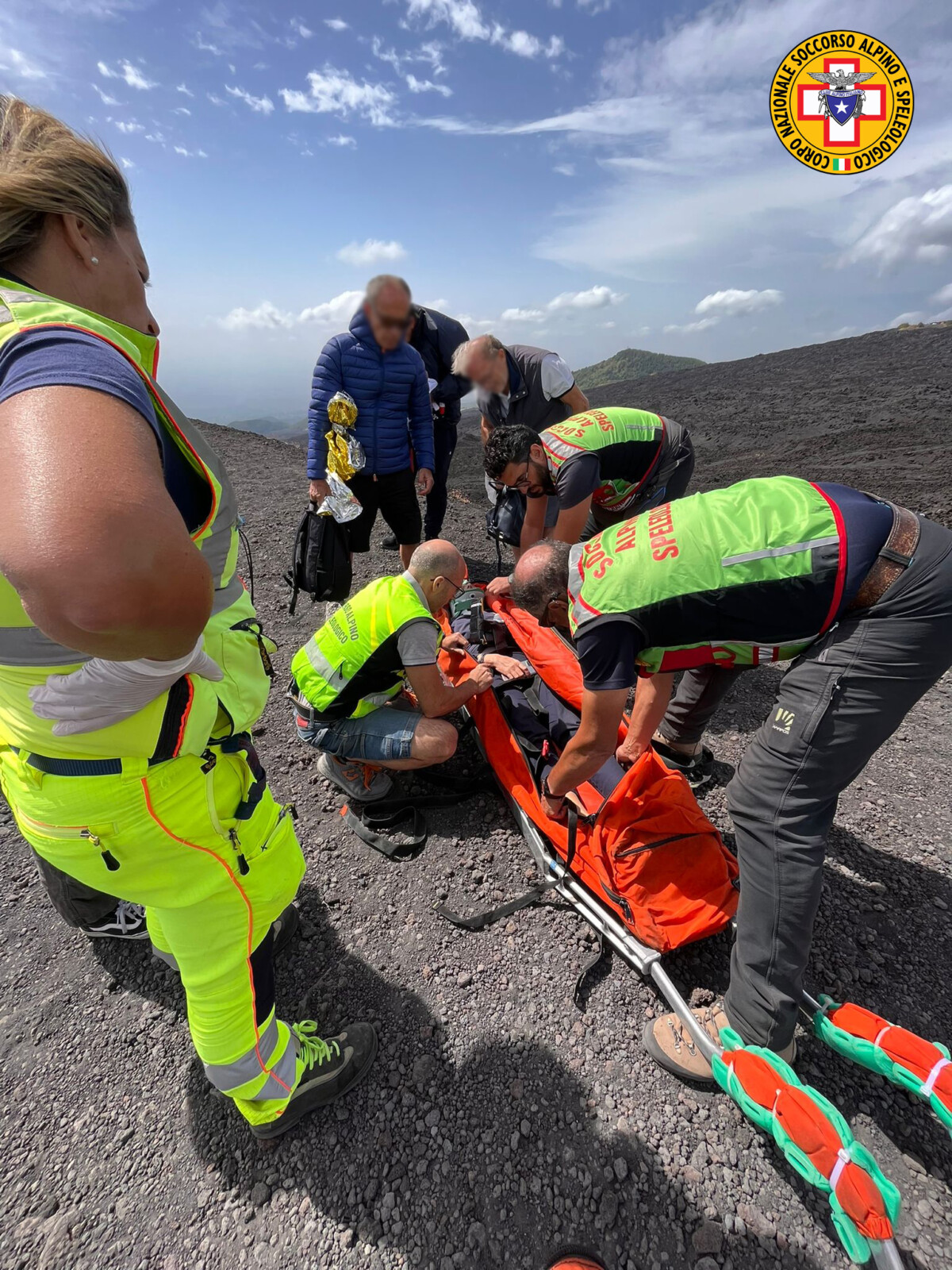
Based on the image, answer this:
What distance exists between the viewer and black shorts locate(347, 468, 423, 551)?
406 cm

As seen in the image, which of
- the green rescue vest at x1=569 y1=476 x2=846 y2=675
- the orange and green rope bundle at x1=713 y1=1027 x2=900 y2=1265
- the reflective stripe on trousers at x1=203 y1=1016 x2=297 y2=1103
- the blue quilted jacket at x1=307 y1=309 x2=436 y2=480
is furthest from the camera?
the blue quilted jacket at x1=307 y1=309 x2=436 y2=480

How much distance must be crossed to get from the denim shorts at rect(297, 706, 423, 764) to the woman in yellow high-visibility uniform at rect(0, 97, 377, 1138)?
1.33 meters

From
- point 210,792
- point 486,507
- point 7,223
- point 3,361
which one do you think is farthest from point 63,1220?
point 486,507

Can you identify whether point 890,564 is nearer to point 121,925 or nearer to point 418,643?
point 418,643

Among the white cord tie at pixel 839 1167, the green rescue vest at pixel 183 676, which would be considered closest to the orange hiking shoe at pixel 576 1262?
the white cord tie at pixel 839 1167

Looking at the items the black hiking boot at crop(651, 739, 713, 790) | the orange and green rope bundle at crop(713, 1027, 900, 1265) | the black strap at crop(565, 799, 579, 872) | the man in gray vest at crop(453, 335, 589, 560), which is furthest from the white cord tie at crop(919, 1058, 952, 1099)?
the man in gray vest at crop(453, 335, 589, 560)

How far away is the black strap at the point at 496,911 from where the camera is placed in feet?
8.03

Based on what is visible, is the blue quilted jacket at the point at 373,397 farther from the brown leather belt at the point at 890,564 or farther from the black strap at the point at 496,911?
the brown leather belt at the point at 890,564

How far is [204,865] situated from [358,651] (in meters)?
1.57

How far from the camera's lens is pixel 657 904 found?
213 cm

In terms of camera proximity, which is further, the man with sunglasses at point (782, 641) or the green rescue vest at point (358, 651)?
the green rescue vest at point (358, 651)

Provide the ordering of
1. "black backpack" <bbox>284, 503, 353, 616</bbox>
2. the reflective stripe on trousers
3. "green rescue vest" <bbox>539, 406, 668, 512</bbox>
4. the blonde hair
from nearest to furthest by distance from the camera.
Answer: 1. the blonde hair
2. the reflective stripe on trousers
3. "green rescue vest" <bbox>539, 406, 668, 512</bbox>
4. "black backpack" <bbox>284, 503, 353, 616</bbox>

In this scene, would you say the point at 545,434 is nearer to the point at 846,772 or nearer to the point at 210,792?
the point at 846,772

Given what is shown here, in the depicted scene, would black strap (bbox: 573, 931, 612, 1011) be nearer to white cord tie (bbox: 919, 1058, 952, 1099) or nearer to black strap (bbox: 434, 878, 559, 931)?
black strap (bbox: 434, 878, 559, 931)
